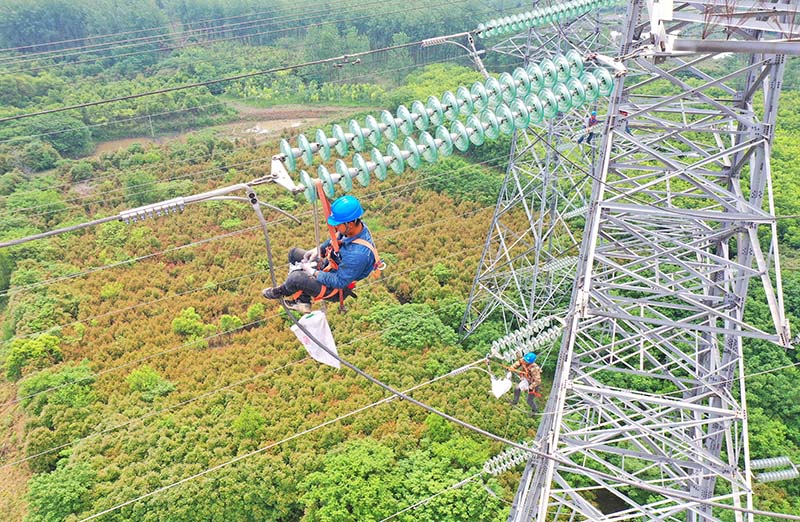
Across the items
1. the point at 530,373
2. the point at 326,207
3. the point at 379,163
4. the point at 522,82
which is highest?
the point at 522,82

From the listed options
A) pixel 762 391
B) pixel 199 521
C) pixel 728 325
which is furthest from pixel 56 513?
pixel 762 391

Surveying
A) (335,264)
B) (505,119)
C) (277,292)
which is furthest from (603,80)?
(277,292)

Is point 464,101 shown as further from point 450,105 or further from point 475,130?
point 475,130

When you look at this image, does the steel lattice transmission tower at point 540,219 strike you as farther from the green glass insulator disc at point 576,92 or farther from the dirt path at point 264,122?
the dirt path at point 264,122

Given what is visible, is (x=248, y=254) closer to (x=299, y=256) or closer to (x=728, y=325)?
(x=299, y=256)

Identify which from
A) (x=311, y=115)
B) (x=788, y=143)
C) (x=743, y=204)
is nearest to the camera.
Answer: (x=743, y=204)

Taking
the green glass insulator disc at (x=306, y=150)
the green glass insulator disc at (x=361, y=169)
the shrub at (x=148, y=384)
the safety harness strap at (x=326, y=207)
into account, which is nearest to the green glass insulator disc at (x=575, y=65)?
the green glass insulator disc at (x=361, y=169)

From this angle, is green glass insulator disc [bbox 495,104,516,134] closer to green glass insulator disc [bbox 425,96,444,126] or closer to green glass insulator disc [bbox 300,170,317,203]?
green glass insulator disc [bbox 425,96,444,126]
